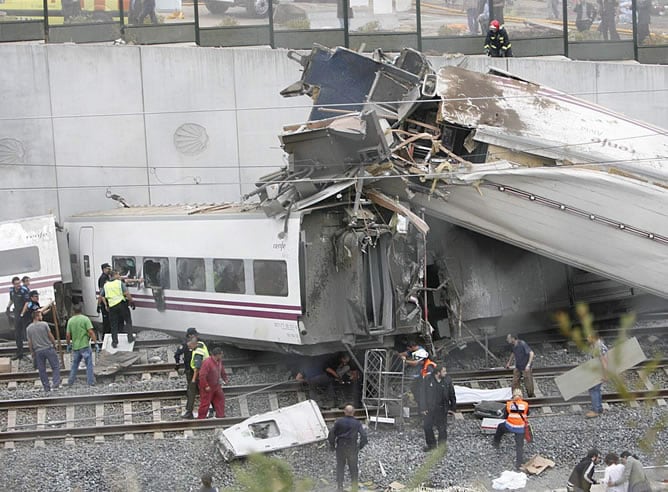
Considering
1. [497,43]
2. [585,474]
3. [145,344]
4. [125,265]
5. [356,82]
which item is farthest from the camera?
[497,43]

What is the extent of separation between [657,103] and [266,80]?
30.3 feet

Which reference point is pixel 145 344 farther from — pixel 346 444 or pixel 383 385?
pixel 346 444

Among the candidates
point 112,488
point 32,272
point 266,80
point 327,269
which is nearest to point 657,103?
point 266,80

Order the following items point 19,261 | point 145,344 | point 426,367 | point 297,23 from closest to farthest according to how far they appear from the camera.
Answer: point 426,367
point 145,344
point 19,261
point 297,23

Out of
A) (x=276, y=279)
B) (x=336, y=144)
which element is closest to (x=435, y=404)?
(x=276, y=279)

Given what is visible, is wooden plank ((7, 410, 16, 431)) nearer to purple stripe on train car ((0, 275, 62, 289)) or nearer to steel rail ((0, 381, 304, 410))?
steel rail ((0, 381, 304, 410))

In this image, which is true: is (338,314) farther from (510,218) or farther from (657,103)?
(657,103)

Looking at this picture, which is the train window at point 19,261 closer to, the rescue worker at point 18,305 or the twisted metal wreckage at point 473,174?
the rescue worker at point 18,305

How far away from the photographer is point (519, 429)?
12805mm

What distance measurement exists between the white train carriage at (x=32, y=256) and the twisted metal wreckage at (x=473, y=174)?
5.84 m

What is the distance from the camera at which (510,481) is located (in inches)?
482

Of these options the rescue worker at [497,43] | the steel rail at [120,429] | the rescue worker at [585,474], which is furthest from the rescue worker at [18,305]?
the rescue worker at [497,43]

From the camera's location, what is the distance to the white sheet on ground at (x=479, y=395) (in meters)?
14.9

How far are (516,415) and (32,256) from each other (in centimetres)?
1044
